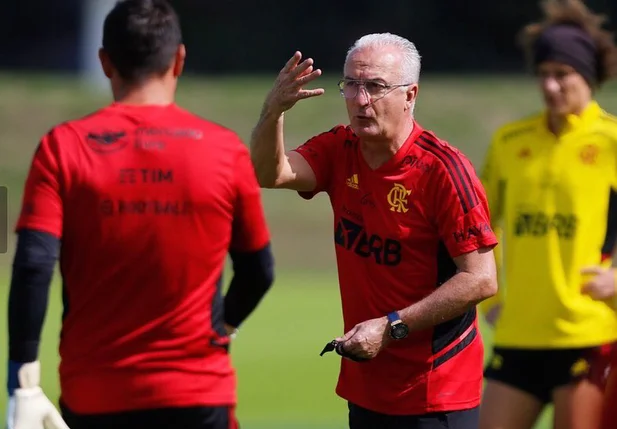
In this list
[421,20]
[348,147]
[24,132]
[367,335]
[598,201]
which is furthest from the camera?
[421,20]

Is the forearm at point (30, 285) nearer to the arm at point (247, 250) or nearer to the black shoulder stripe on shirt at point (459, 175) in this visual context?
the arm at point (247, 250)

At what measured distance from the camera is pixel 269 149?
5.39 metres

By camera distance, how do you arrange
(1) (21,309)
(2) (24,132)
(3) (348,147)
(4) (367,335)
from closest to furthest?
1. (1) (21,309)
2. (4) (367,335)
3. (3) (348,147)
4. (2) (24,132)

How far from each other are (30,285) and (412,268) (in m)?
1.49

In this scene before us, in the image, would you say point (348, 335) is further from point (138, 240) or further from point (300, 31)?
point (300, 31)

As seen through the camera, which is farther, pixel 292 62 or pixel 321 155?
pixel 321 155

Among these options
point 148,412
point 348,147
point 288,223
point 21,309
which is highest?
point 348,147

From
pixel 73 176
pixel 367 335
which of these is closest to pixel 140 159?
pixel 73 176

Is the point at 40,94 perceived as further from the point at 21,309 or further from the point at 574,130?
the point at 21,309

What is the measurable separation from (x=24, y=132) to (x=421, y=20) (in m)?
12.1

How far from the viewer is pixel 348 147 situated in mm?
5531

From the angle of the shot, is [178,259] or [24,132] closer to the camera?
[178,259]

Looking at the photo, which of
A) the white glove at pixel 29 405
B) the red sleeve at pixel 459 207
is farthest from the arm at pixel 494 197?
the white glove at pixel 29 405

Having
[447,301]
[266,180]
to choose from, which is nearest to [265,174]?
[266,180]
